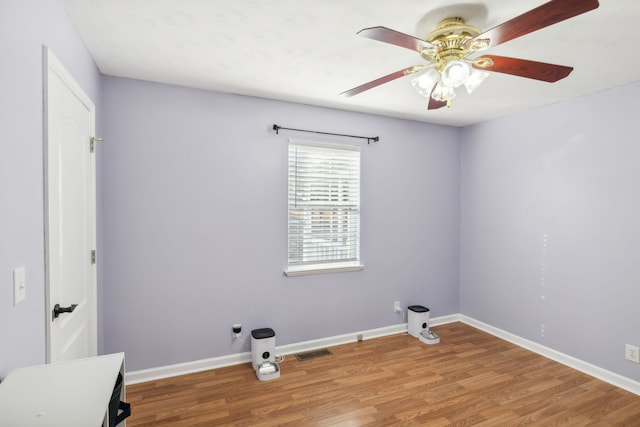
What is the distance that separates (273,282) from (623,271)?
303 cm

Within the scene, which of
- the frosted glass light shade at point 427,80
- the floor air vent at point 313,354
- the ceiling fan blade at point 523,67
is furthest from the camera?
the floor air vent at point 313,354

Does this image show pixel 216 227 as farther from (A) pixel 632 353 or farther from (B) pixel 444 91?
(A) pixel 632 353

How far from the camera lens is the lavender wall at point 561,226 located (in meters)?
2.74

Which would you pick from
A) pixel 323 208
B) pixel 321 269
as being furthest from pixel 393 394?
pixel 323 208

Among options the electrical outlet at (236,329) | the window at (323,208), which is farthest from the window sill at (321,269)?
the electrical outlet at (236,329)

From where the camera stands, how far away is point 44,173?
141 centimetres

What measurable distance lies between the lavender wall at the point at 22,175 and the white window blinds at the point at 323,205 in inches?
83.5

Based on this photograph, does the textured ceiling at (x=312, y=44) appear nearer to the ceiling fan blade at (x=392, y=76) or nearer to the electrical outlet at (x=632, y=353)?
the ceiling fan blade at (x=392, y=76)

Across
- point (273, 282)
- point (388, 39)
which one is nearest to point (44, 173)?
point (388, 39)

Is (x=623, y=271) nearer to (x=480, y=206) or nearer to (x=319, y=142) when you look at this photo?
(x=480, y=206)

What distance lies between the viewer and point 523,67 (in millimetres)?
1660

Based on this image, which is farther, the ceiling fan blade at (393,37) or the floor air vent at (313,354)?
the floor air vent at (313,354)

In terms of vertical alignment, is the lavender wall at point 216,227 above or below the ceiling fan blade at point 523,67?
below

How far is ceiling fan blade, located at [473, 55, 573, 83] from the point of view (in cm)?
160
